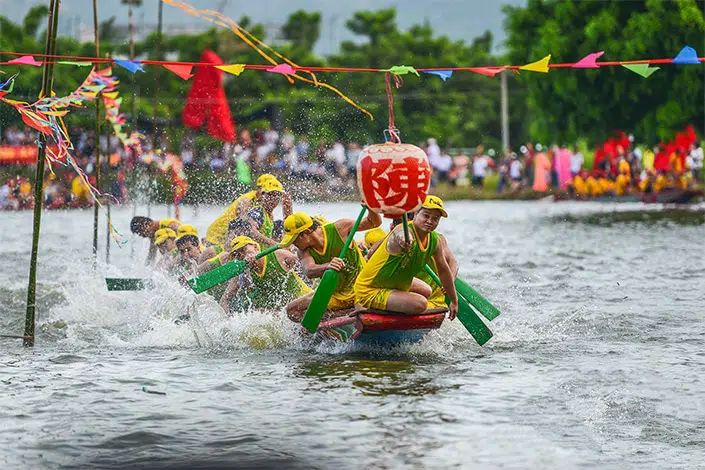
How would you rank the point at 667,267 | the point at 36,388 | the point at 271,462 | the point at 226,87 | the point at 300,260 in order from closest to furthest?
1. the point at 271,462
2. the point at 36,388
3. the point at 300,260
4. the point at 667,267
5. the point at 226,87

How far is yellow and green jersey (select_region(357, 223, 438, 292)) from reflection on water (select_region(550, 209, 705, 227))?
18.4 m

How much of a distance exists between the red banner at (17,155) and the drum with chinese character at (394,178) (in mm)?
29521

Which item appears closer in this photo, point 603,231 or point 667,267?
point 667,267

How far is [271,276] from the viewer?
12.2 metres

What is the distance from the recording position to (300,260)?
11.7m

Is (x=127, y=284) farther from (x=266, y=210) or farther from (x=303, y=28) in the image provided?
(x=303, y=28)

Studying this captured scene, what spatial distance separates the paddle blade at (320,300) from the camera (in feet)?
35.5

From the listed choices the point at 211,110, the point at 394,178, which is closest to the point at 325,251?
the point at 394,178

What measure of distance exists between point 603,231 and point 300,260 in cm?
1612

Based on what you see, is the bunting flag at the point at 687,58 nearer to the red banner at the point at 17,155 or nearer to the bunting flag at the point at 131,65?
the bunting flag at the point at 131,65

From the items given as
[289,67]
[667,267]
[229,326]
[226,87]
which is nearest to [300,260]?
[229,326]

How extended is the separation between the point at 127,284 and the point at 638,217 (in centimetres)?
1875

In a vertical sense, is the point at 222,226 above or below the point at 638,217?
above

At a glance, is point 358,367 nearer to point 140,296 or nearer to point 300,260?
point 300,260
